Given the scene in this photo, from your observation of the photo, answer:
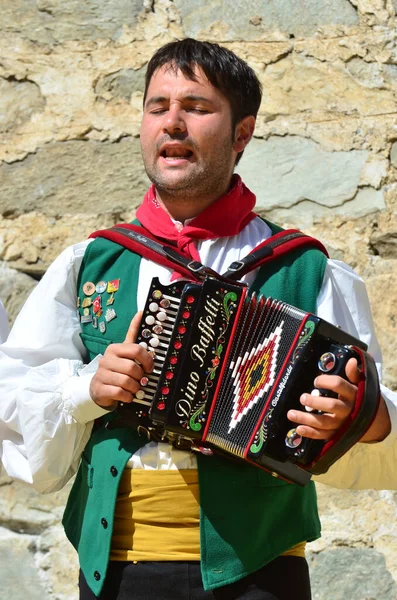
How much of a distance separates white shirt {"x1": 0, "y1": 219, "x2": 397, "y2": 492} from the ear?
0.24 meters

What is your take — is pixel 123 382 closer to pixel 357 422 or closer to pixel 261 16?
pixel 357 422

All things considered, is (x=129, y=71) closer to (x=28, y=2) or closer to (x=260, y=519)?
(x=28, y=2)

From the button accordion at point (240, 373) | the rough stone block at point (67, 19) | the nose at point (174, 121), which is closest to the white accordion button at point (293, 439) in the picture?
the button accordion at point (240, 373)

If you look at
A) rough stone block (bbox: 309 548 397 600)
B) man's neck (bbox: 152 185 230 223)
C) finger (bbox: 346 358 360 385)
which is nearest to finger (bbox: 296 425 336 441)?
finger (bbox: 346 358 360 385)

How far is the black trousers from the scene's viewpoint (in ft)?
6.73

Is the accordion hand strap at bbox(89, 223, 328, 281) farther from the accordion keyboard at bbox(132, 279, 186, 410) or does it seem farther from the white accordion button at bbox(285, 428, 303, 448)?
the white accordion button at bbox(285, 428, 303, 448)

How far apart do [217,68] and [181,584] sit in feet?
3.82

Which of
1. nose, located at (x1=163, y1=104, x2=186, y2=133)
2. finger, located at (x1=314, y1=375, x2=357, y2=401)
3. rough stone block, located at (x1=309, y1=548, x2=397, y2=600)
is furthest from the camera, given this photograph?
rough stone block, located at (x1=309, y1=548, x2=397, y2=600)

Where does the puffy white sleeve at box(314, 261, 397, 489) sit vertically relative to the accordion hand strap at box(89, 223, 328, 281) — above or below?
below

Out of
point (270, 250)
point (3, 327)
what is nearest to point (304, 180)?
point (270, 250)

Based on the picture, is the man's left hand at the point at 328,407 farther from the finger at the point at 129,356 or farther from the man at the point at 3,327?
the man at the point at 3,327

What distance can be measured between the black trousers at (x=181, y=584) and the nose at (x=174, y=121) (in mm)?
951

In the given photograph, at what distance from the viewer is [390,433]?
6.88 feet

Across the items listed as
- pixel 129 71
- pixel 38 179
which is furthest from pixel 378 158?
pixel 38 179
